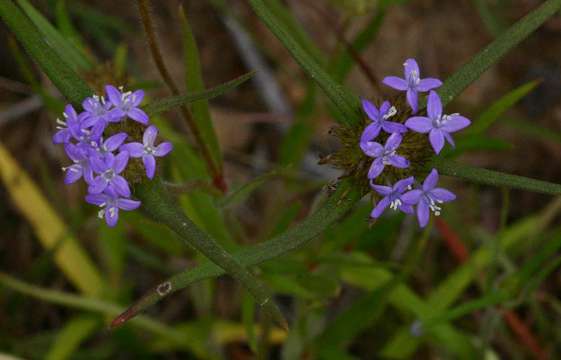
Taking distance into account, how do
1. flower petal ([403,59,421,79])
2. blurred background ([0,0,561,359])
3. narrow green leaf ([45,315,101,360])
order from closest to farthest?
flower petal ([403,59,421,79])
blurred background ([0,0,561,359])
narrow green leaf ([45,315,101,360])

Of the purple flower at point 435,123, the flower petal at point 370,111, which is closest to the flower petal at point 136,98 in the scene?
the flower petal at point 370,111

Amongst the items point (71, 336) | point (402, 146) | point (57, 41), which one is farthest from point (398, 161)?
point (71, 336)

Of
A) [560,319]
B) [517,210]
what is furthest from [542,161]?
[560,319]

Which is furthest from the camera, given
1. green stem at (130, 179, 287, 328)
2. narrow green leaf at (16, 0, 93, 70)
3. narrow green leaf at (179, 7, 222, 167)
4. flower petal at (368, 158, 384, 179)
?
narrow green leaf at (16, 0, 93, 70)

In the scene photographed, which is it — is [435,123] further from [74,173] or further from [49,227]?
[49,227]

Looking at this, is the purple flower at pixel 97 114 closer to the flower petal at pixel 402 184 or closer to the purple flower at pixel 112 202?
the purple flower at pixel 112 202

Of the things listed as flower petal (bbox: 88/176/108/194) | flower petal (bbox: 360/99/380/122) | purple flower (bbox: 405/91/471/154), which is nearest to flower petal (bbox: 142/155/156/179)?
flower petal (bbox: 88/176/108/194)

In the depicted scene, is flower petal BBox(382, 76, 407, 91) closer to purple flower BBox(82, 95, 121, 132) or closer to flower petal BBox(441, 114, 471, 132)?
flower petal BBox(441, 114, 471, 132)
